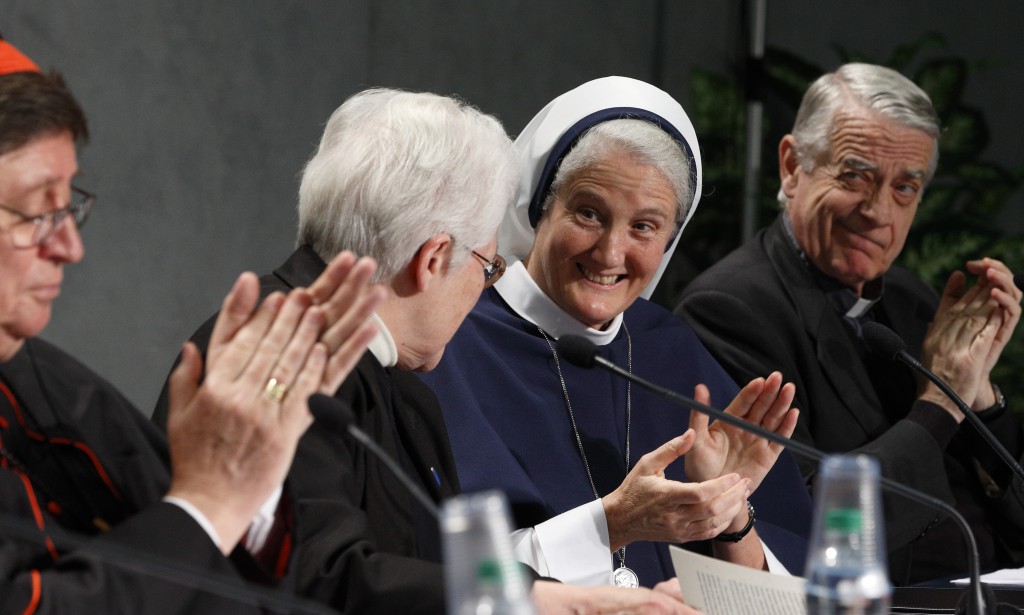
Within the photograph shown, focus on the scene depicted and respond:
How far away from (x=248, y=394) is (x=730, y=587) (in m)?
0.97

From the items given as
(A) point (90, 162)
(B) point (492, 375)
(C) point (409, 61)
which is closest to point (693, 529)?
(B) point (492, 375)

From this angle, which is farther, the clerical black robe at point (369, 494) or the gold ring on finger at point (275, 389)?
the clerical black robe at point (369, 494)

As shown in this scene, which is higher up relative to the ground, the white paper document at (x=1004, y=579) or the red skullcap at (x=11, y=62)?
the red skullcap at (x=11, y=62)

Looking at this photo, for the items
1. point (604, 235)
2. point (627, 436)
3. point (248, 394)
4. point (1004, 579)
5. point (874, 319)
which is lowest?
point (1004, 579)

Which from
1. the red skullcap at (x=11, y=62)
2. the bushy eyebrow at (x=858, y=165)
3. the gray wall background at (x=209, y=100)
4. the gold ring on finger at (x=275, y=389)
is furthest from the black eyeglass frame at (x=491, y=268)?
the gray wall background at (x=209, y=100)

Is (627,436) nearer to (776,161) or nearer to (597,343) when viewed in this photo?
(597,343)

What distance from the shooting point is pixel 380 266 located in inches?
94.1

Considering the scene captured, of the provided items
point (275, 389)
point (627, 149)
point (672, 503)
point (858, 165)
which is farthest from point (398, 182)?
point (858, 165)

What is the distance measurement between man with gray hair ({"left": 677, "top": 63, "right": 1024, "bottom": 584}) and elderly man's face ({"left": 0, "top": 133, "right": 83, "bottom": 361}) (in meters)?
2.17

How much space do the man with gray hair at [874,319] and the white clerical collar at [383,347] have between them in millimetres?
1388

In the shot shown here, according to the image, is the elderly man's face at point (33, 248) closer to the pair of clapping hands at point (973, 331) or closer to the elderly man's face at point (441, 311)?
the elderly man's face at point (441, 311)

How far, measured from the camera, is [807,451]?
6.98 feet

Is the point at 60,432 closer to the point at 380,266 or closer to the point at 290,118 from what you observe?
the point at 380,266

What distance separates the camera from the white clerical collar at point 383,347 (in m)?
2.44
